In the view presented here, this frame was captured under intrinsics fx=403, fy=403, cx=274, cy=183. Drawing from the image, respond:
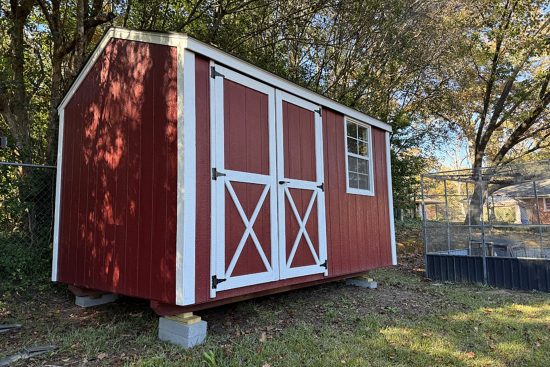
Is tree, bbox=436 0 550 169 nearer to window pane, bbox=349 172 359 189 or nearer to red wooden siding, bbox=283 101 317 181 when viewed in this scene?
window pane, bbox=349 172 359 189

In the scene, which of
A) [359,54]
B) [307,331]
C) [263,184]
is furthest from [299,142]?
[359,54]

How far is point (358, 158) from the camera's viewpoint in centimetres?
627

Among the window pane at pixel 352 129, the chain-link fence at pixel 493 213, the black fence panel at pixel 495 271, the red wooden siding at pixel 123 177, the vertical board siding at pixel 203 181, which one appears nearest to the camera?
the vertical board siding at pixel 203 181

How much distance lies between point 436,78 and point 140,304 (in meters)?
12.5

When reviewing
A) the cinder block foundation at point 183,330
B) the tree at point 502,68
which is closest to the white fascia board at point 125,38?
the cinder block foundation at point 183,330

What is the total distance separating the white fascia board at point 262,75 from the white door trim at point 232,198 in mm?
71

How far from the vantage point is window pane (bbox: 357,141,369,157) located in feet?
20.9

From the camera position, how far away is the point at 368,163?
256 inches

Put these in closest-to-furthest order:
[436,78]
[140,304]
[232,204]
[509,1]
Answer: [232,204]
[140,304]
[509,1]
[436,78]

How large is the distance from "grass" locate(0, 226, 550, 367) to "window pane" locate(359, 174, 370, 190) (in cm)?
163

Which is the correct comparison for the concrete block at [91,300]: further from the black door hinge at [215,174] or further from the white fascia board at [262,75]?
the white fascia board at [262,75]

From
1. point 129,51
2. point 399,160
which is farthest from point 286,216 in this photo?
point 399,160

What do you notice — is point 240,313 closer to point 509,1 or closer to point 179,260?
point 179,260

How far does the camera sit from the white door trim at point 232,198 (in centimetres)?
384
